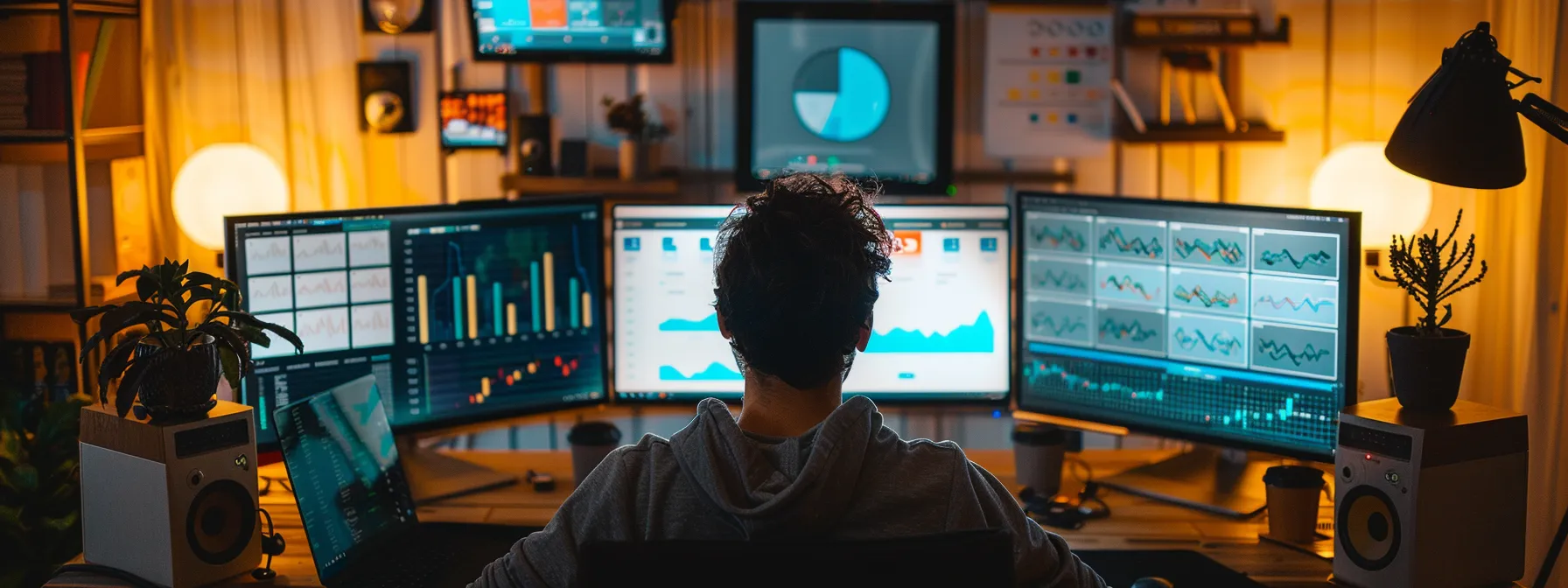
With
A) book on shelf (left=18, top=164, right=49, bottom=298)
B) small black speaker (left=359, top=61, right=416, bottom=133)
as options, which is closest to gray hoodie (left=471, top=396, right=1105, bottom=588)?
small black speaker (left=359, top=61, right=416, bottom=133)

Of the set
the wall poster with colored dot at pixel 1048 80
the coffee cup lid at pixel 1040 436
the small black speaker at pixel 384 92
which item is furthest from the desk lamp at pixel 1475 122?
the small black speaker at pixel 384 92

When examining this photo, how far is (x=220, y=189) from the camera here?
103 inches

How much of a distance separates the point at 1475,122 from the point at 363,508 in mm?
1630

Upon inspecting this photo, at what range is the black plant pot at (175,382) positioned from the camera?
1812 mm

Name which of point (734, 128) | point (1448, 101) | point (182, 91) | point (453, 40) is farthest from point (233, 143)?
point (1448, 101)

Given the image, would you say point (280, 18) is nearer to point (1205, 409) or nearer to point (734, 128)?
point (734, 128)

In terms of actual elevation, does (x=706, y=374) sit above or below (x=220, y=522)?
above

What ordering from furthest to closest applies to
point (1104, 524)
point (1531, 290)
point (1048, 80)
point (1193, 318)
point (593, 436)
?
point (1048, 80) < point (1531, 290) < point (593, 436) < point (1193, 318) < point (1104, 524)

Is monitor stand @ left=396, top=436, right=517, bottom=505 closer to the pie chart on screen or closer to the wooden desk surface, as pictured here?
the wooden desk surface

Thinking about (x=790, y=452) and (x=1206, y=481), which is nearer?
(x=790, y=452)

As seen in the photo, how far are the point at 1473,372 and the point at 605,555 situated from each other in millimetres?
2093

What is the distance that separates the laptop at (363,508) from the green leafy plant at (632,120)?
0.89 metres

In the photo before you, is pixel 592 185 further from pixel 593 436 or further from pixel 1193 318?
pixel 1193 318

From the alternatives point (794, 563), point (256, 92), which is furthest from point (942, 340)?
point (256, 92)
